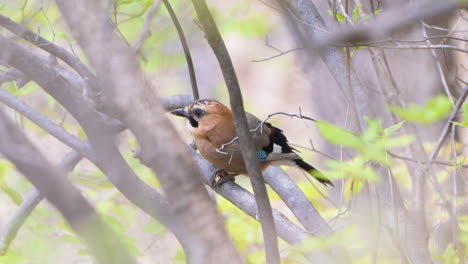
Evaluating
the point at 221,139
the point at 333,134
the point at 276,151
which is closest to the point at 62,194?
the point at 333,134

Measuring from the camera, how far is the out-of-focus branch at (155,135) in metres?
1.07

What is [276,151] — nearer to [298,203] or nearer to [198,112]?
[198,112]

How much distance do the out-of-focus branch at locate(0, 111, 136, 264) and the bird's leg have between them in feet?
6.22

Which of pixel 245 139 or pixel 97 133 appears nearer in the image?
pixel 97 133

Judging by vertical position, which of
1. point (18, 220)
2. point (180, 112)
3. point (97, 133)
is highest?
point (180, 112)

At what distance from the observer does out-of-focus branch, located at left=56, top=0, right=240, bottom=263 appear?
1.07 meters

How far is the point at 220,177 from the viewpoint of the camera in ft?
10.5

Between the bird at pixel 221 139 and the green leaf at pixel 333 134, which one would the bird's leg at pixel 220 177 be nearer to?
the bird at pixel 221 139

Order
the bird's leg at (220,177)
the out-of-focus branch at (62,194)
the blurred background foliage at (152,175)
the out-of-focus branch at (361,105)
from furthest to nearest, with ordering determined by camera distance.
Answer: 1. the bird's leg at (220,177)
2. the out-of-focus branch at (361,105)
3. the blurred background foliage at (152,175)
4. the out-of-focus branch at (62,194)

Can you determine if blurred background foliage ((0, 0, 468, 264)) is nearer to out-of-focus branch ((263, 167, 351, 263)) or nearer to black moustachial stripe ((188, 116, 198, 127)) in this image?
out-of-focus branch ((263, 167, 351, 263))

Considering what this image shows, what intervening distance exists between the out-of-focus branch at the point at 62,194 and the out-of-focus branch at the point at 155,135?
Result: 144mm

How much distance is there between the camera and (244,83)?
11.4m

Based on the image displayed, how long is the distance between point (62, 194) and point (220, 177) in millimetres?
2225

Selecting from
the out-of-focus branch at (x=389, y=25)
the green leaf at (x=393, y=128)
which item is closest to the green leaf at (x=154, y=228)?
the green leaf at (x=393, y=128)
